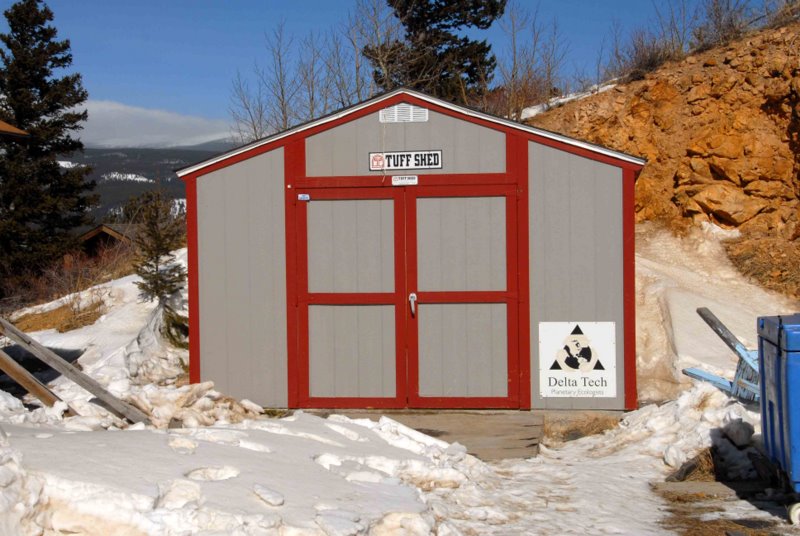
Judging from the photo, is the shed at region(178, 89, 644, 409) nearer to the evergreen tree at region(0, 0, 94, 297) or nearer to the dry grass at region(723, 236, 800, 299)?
the dry grass at region(723, 236, 800, 299)

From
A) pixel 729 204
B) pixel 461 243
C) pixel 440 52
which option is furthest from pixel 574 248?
pixel 440 52

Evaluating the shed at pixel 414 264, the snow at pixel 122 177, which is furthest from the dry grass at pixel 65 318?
the snow at pixel 122 177

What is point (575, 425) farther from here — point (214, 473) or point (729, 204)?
point (729, 204)

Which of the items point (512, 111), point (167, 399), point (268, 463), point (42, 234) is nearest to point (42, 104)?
point (42, 234)

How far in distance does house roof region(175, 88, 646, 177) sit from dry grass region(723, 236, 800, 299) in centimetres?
769

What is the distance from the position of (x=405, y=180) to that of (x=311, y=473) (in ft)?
15.8

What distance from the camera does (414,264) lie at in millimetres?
10336

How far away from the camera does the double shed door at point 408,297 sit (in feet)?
33.7

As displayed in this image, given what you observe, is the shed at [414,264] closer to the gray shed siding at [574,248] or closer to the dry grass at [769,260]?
the gray shed siding at [574,248]

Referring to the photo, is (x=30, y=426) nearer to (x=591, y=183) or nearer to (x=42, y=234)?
(x=591, y=183)

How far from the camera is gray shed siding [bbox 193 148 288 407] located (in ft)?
34.4

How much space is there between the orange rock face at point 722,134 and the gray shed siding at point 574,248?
9130 millimetres

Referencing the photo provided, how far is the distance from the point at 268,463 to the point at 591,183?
5596mm

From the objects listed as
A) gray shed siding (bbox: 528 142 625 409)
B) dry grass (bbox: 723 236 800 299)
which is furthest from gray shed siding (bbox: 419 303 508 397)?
dry grass (bbox: 723 236 800 299)
